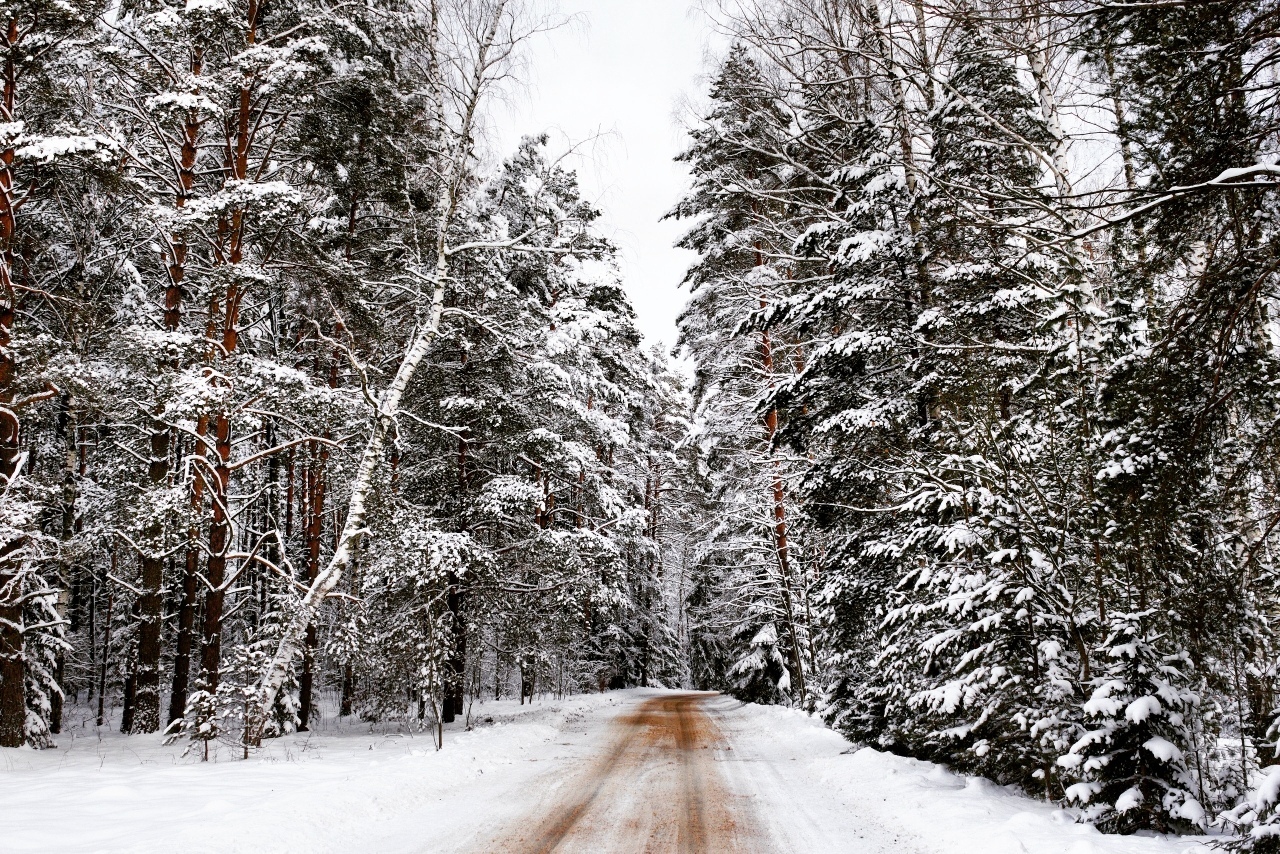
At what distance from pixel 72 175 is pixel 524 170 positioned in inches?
350

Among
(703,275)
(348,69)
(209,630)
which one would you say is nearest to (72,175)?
(348,69)

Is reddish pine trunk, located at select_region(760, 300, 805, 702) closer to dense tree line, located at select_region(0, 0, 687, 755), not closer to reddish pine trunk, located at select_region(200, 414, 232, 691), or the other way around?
dense tree line, located at select_region(0, 0, 687, 755)

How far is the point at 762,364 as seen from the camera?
606 inches

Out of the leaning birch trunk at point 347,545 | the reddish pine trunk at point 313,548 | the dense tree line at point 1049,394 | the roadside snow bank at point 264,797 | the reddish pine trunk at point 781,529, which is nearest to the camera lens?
the dense tree line at point 1049,394

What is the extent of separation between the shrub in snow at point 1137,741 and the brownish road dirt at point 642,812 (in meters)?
2.74

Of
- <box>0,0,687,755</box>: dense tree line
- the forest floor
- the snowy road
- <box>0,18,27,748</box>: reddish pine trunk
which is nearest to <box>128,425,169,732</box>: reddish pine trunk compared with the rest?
<box>0,0,687,755</box>: dense tree line

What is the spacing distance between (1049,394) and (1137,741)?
2.96 meters

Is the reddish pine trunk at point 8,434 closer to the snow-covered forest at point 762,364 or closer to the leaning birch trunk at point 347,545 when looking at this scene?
the snow-covered forest at point 762,364

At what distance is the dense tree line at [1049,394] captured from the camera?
3629mm

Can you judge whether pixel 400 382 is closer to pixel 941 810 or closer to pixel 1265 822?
pixel 941 810

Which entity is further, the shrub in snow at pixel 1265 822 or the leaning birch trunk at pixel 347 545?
the leaning birch trunk at pixel 347 545

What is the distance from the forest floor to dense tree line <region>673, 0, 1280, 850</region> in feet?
2.25

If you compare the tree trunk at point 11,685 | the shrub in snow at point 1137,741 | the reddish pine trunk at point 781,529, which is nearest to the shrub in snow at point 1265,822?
the shrub in snow at point 1137,741

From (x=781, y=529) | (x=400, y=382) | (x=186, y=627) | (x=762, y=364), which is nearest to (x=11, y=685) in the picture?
(x=186, y=627)
